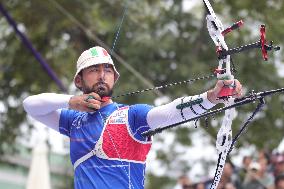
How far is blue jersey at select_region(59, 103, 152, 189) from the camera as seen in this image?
4.59 m

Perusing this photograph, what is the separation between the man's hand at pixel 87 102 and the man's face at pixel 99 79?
9cm

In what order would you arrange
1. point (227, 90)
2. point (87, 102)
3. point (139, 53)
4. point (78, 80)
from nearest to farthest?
point (227, 90), point (87, 102), point (78, 80), point (139, 53)

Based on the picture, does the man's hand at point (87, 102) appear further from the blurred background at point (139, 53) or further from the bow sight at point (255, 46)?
the blurred background at point (139, 53)

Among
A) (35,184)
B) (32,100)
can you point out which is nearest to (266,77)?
(35,184)

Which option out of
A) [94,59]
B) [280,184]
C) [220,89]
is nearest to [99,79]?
[94,59]

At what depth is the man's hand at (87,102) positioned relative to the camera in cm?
462

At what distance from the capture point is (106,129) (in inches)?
185

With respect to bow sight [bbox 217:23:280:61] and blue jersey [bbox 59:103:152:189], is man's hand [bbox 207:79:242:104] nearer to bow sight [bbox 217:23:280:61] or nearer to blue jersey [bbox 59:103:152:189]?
bow sight [bbox 217:23:280:61]

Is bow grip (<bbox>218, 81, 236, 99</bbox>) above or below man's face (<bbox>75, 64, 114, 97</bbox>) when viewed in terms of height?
below

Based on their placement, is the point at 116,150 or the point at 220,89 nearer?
the point at 220,89

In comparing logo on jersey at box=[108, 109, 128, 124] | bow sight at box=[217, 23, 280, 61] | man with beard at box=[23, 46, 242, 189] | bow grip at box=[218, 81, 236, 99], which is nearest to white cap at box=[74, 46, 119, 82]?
man with beard at box=[23, 46, 242, 189]

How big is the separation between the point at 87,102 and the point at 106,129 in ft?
0.75

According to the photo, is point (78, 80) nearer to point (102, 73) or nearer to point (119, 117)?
point (102, 73)

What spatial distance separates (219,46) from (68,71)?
9257 millimetres
